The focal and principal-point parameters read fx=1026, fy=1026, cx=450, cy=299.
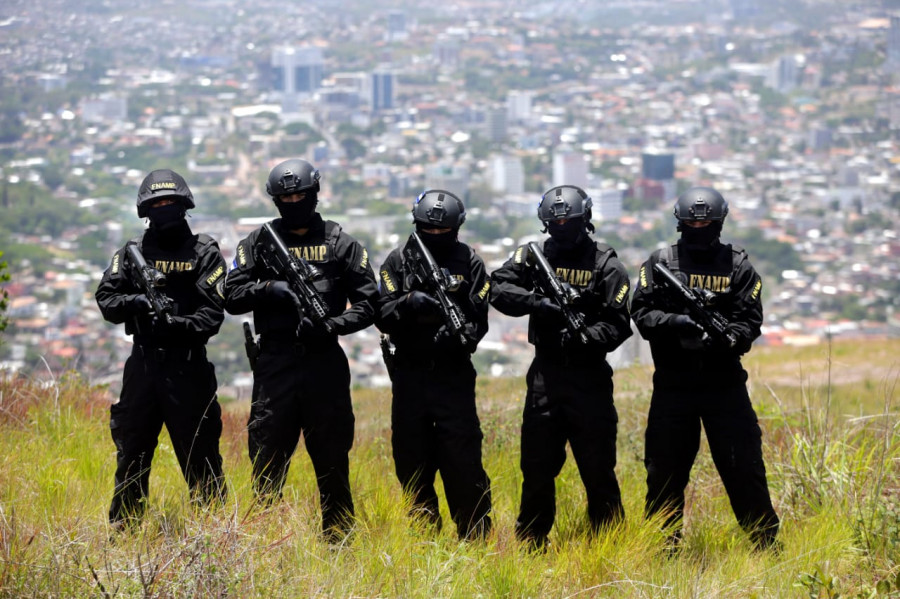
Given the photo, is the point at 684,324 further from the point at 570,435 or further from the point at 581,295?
the point at 570,435

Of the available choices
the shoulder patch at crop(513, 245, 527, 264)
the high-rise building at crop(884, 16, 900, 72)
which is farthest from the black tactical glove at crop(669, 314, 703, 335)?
the high-rise building at crop(884, 16, 900, 72)

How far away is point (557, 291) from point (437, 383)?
38.7 inches

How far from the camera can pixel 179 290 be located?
6715 mm

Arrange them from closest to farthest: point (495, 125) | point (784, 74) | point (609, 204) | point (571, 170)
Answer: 1. point (609, 204)
2. point (571, 170)
3. point (495, 125)
4. point (784, 74)

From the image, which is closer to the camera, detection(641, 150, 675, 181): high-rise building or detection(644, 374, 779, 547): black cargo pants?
detection(644, 374, 779, 547): black cargo pants

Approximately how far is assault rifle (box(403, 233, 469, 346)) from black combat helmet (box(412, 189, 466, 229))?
A: 5.4 inches

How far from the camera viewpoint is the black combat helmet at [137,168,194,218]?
6.64m

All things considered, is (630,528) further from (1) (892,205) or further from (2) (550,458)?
(1) (892,205)

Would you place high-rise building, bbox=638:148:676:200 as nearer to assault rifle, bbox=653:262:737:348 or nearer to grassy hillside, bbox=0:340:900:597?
grassy hillside, bbox=0:340:900:597

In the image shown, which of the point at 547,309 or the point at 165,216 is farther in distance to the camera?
the point at 165,216

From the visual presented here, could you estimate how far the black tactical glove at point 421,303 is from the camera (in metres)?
6.50

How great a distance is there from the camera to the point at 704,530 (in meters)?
6.95

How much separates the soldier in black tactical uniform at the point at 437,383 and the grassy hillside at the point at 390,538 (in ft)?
0.73

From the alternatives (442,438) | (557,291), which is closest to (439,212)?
(557,291)
